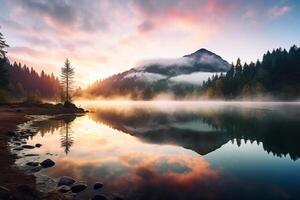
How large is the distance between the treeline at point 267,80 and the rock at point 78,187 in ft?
513

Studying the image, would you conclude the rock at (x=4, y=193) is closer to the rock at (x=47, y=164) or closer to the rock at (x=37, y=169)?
the rock at (x=37, y=169)

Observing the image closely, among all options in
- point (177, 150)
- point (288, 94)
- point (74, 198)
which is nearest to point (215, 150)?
point (177, 150)

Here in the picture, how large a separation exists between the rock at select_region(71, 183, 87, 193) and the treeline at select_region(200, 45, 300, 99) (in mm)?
156275

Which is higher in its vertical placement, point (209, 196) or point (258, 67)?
point (258, 67)

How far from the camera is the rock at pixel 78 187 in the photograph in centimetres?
1427

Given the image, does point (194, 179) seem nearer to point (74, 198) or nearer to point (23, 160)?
point (74, 198)

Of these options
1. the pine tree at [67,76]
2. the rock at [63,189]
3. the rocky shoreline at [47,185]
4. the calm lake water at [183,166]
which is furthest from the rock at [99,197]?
the pine tree at [67,76]

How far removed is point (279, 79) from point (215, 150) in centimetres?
15102

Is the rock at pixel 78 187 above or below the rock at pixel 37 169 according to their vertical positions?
below

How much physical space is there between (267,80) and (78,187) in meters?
163

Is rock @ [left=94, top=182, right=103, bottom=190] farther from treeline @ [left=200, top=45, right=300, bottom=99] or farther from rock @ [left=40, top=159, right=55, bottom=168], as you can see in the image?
treeline @ [left=200, top=45, right=300, bottom=99]

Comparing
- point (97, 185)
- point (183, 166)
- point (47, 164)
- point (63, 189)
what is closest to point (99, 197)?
point (97, 185)

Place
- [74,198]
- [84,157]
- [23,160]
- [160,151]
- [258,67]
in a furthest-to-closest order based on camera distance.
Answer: [258,67] → [160,151] → [84,157] → [23,160] → [74,198]

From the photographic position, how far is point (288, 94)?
478 ft
